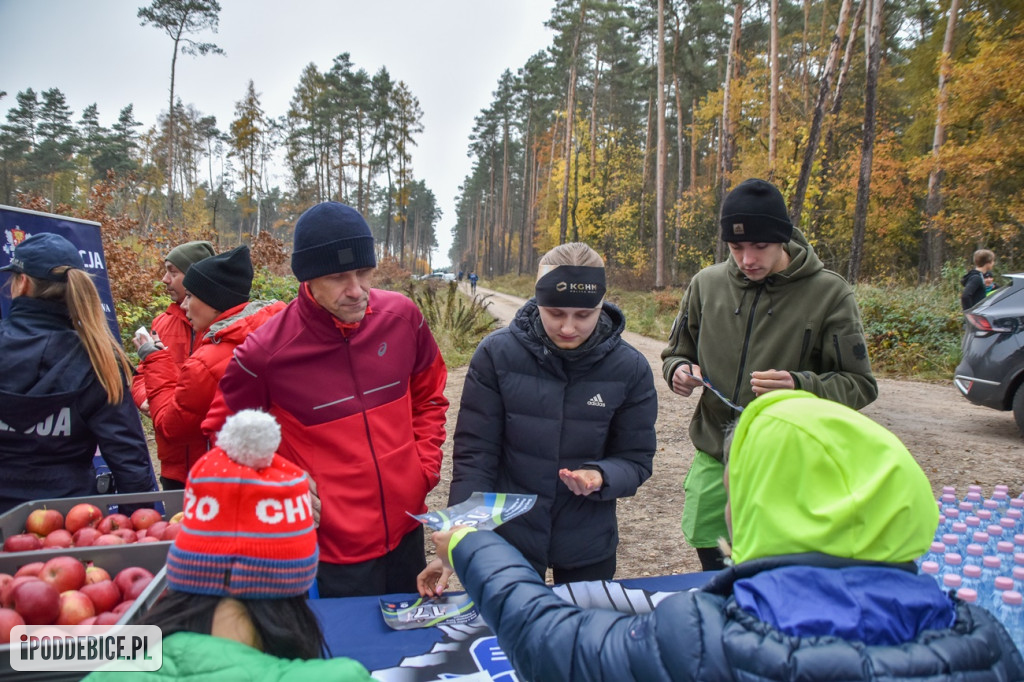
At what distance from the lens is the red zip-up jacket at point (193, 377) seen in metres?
2.78

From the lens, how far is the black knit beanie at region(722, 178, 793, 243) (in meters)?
2.52

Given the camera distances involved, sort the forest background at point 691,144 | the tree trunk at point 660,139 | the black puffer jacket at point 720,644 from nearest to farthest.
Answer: the black puffer jacket at point 720,644 → the forest background at point 691,144 → the tree trunk at point 660,139

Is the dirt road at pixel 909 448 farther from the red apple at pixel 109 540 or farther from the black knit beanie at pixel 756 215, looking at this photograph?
the red apple at pixel 109 540

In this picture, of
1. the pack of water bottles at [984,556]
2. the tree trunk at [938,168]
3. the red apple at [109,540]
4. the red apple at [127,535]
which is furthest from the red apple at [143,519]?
the tree trunk at [938,168]

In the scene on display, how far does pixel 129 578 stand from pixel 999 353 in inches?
326

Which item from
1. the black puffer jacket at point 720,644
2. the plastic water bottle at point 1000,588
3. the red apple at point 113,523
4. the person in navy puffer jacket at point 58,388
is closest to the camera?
the black puffer jacket at point 720,644

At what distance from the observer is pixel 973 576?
2.09m

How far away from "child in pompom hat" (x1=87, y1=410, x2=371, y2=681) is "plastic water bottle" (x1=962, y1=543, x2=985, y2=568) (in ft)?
7.01

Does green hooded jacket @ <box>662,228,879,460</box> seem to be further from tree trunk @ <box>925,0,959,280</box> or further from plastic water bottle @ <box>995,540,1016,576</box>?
tree trunk @ <box>925,0,959,280</box>

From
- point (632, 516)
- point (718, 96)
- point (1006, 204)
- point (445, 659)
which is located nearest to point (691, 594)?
point (445, 659)

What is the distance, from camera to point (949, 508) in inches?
108

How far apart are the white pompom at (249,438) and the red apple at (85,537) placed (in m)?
1.30

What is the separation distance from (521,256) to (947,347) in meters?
41.2

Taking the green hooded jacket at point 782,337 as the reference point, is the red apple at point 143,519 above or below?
below
